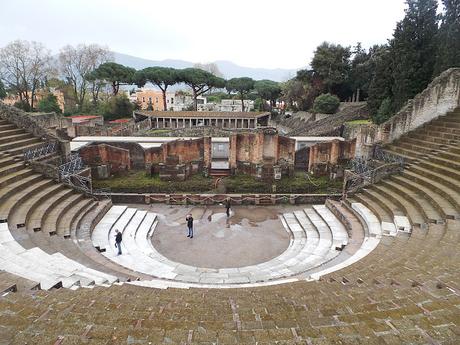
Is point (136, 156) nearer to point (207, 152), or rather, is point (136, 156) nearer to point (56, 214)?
point (207, 152)

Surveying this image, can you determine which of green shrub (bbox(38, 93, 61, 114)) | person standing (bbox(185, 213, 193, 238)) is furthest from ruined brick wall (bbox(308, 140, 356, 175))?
green shrub (bbox(38, 93, 61, 114))

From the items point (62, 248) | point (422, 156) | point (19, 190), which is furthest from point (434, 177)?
point (19, 190)

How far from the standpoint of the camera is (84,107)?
46.7m

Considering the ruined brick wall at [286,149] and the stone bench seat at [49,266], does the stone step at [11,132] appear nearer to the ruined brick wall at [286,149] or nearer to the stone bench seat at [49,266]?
the stone bench seat at [49,266]

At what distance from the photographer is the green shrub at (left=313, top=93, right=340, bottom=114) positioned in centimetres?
3481

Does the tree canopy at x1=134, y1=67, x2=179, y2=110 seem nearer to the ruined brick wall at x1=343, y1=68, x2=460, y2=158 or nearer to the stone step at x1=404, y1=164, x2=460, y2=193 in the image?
the ruined brick wall at x1=343, y1=68, x2=460, y2=158

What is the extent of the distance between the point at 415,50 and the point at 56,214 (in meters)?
26.6

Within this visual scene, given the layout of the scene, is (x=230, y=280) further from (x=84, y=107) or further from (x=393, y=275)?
(x=84, y=107)

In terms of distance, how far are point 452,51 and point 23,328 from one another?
26063 mm

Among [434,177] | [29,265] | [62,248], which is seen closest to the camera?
[29,265]

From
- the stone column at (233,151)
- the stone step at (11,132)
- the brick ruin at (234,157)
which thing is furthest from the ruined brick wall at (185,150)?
the stone step at (11,132)

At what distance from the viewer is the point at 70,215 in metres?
11.1

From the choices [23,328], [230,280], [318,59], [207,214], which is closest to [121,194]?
[207,214]

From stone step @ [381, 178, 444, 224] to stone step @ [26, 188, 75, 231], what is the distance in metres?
11.9
